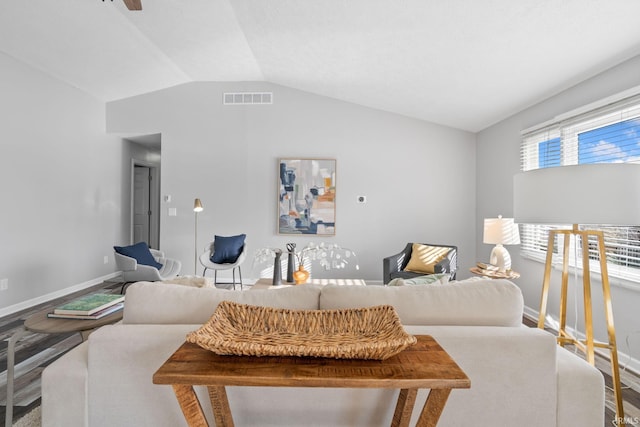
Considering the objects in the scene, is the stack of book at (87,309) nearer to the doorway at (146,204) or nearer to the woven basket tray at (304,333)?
the woven basket tray at (304,333)

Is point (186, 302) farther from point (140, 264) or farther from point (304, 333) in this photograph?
point (140, 264)

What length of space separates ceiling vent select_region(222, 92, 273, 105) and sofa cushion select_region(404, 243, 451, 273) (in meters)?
3.10

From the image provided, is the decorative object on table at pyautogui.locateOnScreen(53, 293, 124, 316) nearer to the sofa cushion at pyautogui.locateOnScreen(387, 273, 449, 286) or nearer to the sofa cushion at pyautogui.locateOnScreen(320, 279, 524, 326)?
the sofa cushion at pyautogui.locateOnScreen(320, 279, 524, 326)

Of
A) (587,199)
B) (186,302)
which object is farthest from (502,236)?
(186,302)

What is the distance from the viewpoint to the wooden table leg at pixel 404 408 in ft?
Result: 3.70

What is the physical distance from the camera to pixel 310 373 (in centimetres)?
88

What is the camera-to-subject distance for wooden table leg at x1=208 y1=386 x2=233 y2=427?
116cm

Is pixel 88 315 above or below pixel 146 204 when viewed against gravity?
below

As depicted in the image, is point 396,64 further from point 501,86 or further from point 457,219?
point 457,219

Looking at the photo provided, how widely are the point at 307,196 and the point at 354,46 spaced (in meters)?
2.31

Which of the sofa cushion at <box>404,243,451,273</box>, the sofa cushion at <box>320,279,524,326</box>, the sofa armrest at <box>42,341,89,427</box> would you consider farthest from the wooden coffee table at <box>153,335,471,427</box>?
the sofa cushion at <box>404,243,451,273</box>

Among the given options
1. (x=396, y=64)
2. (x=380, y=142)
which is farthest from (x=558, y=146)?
(x=380, y=142)

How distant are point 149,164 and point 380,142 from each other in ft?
14.4

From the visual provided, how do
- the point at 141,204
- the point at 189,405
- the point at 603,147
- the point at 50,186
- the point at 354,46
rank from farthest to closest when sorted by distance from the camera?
1. the point at 141,204
2. the point at 50,186
3. the point at 354,46
4. the point at 603,147
5. the point at 189,405
